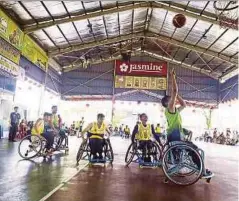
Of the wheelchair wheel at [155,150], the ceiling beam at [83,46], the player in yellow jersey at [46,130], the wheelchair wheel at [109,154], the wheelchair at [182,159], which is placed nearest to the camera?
the wheelchair at [182,159]

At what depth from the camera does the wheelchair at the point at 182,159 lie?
196 inches

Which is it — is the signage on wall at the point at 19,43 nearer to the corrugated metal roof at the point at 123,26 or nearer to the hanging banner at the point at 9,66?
the hanging banner at the point at 9,66

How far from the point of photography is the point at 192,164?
16.7 feet

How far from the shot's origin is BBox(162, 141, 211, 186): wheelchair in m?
4.98

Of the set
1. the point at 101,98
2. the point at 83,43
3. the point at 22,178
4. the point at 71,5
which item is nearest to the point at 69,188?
the point at 22,178

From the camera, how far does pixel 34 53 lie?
16875 mm

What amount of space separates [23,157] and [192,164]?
420 cm

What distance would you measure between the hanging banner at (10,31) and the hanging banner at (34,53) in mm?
745

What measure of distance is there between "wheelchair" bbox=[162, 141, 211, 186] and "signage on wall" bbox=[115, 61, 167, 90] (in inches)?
619

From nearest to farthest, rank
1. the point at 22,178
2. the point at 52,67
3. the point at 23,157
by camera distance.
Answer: the point at 22,178 → the point at 23,157 → the point at 52,67

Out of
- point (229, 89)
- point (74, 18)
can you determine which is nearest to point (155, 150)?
point (74, 18)

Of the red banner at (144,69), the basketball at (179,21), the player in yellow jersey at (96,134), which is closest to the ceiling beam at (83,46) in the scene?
the red banner at (144,69)

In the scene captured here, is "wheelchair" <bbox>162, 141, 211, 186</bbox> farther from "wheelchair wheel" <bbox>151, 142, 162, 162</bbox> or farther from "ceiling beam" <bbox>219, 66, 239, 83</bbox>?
"ceiling beam" <bbox>219, 66, 239, 83</bbox>

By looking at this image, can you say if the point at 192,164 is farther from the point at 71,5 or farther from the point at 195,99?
the point at 195,99
